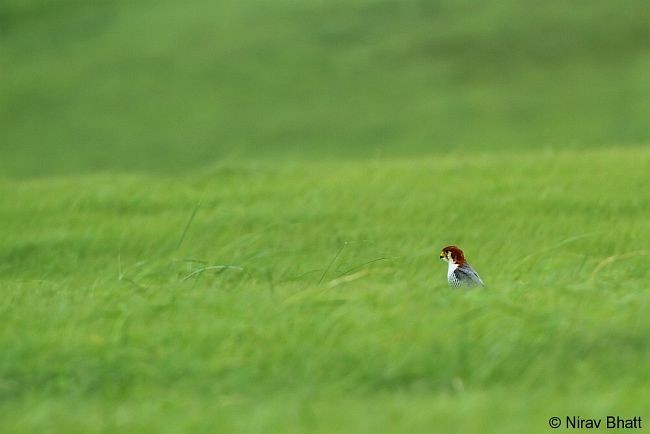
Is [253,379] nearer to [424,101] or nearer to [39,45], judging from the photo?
[424,101]

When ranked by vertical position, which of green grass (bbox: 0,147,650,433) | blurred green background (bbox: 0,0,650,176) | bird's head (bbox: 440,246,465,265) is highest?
blurred green background (bbox: 0,0,650,176)

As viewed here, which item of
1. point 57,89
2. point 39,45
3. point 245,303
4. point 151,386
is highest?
point 39,45

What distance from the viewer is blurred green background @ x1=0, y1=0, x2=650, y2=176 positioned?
56.2 ft

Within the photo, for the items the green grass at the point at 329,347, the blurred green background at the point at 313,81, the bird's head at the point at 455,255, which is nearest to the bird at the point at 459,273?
the bird's head at the point at 455,255

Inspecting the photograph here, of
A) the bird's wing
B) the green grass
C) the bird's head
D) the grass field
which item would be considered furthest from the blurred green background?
the bird's wing

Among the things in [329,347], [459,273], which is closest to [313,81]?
[459,273]

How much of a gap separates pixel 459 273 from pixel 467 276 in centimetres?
8

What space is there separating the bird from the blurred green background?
368 inches

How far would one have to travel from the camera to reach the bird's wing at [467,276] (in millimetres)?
5706

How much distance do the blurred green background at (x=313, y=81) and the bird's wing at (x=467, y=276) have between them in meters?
9.55

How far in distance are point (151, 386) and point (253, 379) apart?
1.29ft

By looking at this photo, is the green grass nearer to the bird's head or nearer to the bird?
the bird

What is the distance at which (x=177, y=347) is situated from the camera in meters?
4.44

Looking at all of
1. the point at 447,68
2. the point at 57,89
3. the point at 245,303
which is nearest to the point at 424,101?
the point at 447,68
